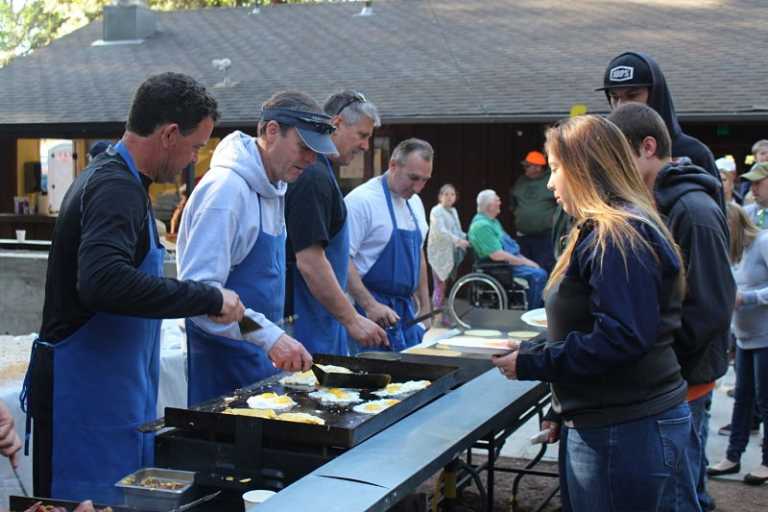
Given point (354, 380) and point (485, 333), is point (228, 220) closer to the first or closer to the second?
point (354, 380)

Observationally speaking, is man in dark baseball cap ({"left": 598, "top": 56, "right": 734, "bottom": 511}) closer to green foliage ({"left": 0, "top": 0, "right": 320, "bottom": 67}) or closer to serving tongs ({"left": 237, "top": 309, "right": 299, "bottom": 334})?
serving tongs ({"left": 237, "top": 309, "right": 299, "bottom": 334})

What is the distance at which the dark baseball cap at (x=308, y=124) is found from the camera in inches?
136

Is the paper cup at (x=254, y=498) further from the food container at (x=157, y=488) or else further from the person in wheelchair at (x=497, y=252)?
the person in wheelchair at (x=497, y=252)

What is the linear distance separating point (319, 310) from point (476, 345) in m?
1.04

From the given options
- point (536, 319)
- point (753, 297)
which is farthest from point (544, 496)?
point (753, 297)

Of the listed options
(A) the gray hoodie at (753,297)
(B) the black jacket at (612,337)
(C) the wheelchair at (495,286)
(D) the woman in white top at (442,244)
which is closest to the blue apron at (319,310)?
(B) the black jacket at (612,337)

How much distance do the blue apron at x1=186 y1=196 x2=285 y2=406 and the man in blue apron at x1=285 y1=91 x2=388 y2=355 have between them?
1.36 feet

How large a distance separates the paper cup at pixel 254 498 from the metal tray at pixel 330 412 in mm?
212

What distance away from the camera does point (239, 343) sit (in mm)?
3400

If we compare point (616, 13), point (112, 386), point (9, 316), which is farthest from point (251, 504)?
point (616, 13)

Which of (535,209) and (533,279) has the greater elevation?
(535,209)

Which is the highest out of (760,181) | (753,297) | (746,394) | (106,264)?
(760,181)

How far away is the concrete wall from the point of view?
7.96 metres

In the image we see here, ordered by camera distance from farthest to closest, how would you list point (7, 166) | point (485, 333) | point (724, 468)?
point (7, 166) → point (724, 468) → point (485, 333)
